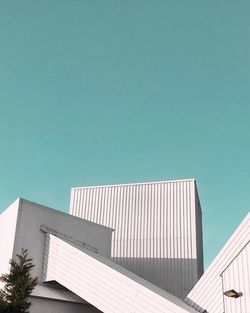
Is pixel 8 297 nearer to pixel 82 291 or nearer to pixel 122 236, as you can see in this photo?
pixel 82 291

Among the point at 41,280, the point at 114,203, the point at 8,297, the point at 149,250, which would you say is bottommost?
the point at 8,297

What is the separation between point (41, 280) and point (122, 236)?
13.4 meters

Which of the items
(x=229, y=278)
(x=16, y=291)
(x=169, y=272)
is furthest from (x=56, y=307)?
(x=169, y=272)

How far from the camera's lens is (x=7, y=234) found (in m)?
26.7

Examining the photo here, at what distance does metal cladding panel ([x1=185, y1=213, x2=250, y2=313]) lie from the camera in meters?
19.6

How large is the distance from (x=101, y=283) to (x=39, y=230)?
660 centimetres

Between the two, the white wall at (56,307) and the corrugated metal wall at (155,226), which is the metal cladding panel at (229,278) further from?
the corrugated metal wall at (155,226)

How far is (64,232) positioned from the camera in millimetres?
28844

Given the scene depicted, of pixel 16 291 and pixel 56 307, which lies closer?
pixel 16 291

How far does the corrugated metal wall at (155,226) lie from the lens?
36125mm

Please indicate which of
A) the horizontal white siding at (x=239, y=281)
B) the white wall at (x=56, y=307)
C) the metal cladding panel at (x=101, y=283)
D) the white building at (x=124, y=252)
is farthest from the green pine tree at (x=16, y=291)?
the horizontal white siding at (x=239, y=281)

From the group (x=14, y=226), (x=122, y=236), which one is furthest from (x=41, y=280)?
(x=122, y=236)

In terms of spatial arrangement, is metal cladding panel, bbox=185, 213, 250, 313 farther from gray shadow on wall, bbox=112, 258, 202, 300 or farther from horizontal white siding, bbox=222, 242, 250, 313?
gray shadow on wall, bbox=112, 258, 202, 300

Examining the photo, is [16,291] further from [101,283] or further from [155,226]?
[155,226]
